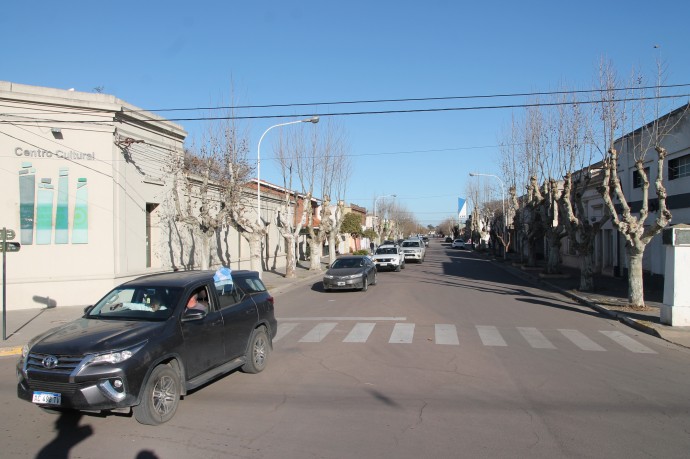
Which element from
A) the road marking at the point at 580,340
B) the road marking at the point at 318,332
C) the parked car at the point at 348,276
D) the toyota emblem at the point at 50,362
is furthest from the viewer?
the parked car at the point at 348,276

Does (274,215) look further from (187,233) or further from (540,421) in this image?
(540,421)

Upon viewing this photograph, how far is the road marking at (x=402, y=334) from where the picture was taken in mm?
11547

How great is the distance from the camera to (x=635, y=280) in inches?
631

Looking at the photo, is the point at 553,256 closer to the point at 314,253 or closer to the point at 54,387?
the point at 314,253

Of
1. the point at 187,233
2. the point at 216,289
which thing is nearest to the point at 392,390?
the point at 216,289

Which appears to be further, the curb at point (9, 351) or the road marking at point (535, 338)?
the curb at point (9, 351)

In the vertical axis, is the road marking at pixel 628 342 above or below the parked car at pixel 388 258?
below

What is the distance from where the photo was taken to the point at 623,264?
2731 cm

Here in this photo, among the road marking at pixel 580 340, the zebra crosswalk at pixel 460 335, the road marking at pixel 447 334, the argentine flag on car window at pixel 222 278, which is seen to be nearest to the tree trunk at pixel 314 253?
the zebra crosswalk at pixel 460 335

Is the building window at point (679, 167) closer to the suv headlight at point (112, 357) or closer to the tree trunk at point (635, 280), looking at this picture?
the tree trunk at point (635, 280)

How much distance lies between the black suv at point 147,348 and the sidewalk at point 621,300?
30.6ft

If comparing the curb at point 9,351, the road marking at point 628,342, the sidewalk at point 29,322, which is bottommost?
the curb at point 9,351

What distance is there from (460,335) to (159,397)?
25.0 ft

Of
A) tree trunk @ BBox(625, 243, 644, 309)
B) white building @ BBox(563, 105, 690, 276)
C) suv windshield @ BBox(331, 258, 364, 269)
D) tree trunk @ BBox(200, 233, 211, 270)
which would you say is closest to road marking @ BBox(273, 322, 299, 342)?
tree trunk @ BBox(200, 233, 211, 270)
